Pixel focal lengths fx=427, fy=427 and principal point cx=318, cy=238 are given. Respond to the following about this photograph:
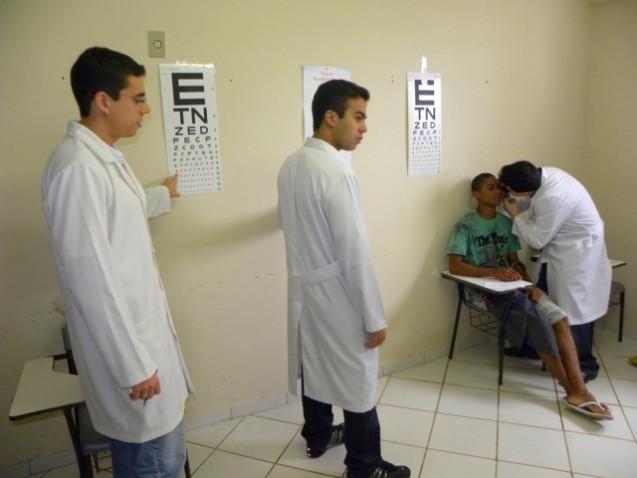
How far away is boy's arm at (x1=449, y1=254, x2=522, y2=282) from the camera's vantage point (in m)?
2.47

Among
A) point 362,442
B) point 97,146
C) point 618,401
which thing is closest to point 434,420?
point 362,442

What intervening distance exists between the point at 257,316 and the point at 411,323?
1068mm

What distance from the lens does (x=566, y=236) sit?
247 centimetres

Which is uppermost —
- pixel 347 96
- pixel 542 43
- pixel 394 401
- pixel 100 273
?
pixel 542 43

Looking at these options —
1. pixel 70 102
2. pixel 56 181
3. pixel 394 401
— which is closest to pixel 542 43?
pixel 394 401

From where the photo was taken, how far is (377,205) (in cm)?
250

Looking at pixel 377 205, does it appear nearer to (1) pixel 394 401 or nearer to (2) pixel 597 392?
(1) pixel 394 401

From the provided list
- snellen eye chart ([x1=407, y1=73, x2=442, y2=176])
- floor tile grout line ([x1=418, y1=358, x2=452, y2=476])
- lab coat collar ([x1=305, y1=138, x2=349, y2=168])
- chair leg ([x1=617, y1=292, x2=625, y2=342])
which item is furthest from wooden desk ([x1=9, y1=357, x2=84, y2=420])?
chair leg ([x1=617, y1=292, x2=625, y2=342])

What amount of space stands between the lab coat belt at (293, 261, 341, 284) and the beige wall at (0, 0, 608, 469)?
23.8 inches

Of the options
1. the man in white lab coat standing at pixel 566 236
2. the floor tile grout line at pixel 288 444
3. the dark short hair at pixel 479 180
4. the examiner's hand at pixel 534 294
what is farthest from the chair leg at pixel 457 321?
the floor tile grout line at pixel 288 444

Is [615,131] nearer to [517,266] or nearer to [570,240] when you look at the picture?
[570,240]

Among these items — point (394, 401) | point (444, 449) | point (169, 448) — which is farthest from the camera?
point (394, 401)

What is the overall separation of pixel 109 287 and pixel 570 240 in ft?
7.91

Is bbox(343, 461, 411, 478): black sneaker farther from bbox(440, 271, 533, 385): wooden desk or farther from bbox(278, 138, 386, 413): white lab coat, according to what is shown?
bbox(440, 271, 533, 385): wooden desk
